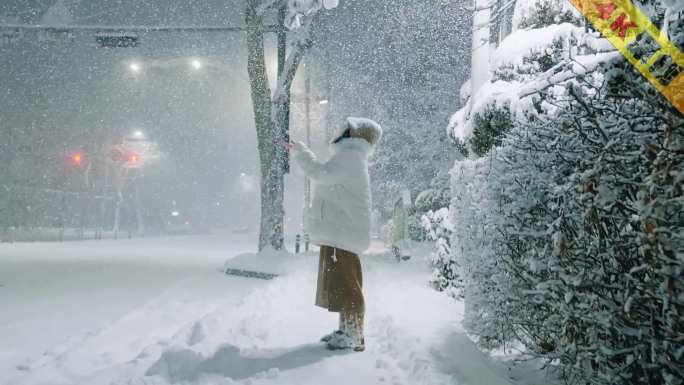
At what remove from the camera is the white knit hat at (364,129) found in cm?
434

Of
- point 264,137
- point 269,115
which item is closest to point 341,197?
point 264,137

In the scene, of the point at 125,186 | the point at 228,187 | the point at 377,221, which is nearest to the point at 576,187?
the point at 377,221

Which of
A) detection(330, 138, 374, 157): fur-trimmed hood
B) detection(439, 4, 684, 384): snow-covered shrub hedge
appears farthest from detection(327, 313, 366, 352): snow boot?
detection(330, 138, 374, 157): fur-trimmed hood

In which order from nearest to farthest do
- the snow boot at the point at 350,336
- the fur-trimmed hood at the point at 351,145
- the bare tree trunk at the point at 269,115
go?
the snow boot at the point at 350,336 < the fur-trimmed hood at the point at 351,145 < the bare tree trunk at the point at 269,115

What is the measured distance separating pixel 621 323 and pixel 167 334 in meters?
4.49

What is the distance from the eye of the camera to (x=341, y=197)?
4.23 metres

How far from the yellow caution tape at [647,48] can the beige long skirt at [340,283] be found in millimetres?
2691

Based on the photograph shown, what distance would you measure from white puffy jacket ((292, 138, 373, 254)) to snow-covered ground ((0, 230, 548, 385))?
3.36ft

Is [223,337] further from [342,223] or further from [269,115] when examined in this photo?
[269,115]

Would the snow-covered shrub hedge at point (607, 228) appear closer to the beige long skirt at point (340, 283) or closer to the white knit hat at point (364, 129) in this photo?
the beige long skirt at point (340, 283)

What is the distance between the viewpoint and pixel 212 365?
11.6ft

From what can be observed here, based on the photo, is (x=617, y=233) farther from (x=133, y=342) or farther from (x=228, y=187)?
(x=228, y=187)

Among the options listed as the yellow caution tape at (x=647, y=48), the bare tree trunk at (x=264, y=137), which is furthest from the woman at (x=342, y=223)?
the bare tree trunk at (x=264, y=137)

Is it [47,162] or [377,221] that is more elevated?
[47,162]
